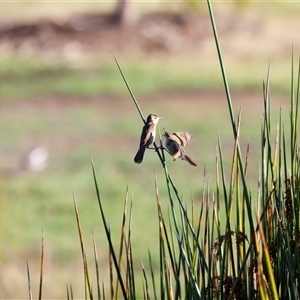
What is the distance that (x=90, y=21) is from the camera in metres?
19.3

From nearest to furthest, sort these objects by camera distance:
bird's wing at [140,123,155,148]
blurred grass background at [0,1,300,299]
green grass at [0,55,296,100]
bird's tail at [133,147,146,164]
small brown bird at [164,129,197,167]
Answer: small brown bird at [164,129,197,167] < bird's tail at [133,147,146,164] < bird's wing at [140,123,155,148] < blurred grass background at [0,1,300,299] < green grass at [0,55,296,100]

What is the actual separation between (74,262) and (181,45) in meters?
10.7

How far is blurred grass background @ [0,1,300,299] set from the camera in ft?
27.2

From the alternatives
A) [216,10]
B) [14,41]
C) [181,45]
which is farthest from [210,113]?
[216,10]

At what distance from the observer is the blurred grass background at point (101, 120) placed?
8297 mm

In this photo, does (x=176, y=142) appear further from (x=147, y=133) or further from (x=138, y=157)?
(x=147, y=133)

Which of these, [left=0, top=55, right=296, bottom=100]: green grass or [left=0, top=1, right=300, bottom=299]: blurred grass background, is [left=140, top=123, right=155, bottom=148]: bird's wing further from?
[left=0, top=55, right=296, bottom=100]: green grass

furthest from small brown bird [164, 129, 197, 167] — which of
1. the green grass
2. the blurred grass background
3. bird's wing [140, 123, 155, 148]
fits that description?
the green grass

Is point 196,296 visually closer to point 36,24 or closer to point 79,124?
point 79,124

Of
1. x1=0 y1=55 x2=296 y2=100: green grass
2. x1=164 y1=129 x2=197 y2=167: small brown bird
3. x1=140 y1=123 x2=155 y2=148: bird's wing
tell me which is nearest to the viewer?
x1=164 y1=129 x2=197 y2=167: small brown bird

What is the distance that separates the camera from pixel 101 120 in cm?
1352

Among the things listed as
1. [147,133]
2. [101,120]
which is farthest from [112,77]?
[147,133]

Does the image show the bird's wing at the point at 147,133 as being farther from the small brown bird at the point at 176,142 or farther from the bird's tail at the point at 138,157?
the small brown bird at the point at 176,142

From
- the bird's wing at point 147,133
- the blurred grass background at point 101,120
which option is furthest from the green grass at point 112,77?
the bird's wing at point 147,133
